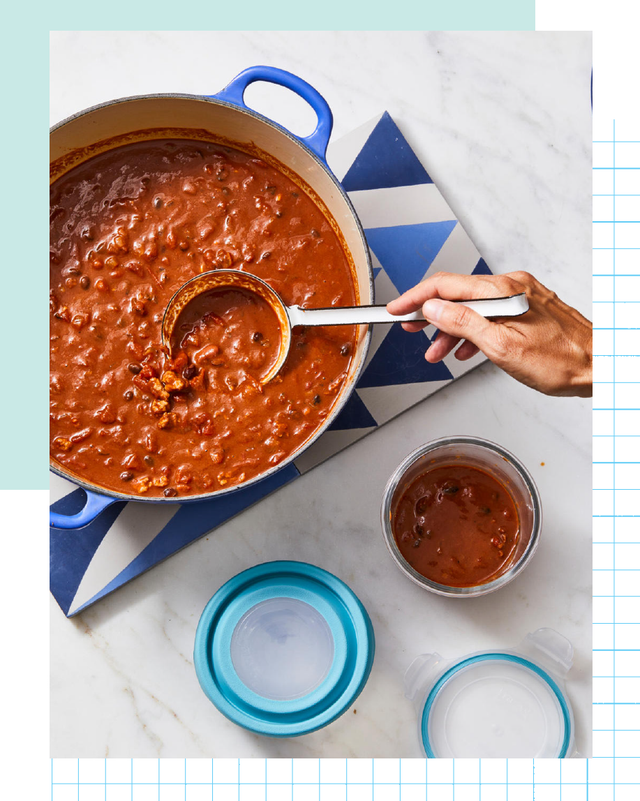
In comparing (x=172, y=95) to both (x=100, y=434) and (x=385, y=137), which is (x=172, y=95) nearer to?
(x=385, y=137)

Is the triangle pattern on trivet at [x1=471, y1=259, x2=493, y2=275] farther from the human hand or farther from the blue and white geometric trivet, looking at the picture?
the human hand

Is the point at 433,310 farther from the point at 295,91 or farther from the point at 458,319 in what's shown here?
the point at 295,91

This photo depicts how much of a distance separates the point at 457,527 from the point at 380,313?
0.48m

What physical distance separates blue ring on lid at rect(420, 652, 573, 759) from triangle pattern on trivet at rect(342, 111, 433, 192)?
1038mm

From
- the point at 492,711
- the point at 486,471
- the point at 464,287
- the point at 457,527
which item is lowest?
the point at 492,711

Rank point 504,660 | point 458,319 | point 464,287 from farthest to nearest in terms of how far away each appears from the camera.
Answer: point 504,660, point 464,287, point 458,319

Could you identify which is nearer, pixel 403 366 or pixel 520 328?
pixel 520 328

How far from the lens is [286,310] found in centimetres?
127

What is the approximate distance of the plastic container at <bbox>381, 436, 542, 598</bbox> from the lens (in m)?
1.32

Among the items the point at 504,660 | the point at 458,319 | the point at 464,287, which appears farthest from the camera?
the point at 504,660

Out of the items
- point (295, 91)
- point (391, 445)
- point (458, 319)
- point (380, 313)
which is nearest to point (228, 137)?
point (295, 91)

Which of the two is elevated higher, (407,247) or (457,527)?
(407,247)

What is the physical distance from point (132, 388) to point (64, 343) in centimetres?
16

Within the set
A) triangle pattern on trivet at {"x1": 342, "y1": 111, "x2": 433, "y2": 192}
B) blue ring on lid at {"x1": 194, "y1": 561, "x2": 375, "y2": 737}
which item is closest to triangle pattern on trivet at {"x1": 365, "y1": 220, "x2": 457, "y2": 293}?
triangle pattern on trivet at {"x1": 342, "y1": 111, "x2": 433, "y2": 192}
